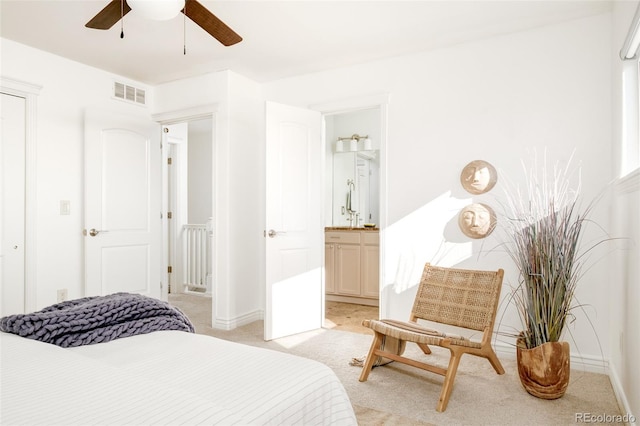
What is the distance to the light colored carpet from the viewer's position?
2.16m

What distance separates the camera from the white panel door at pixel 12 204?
327cm

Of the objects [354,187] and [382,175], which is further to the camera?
[354,187]

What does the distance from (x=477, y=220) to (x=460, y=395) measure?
1.33m

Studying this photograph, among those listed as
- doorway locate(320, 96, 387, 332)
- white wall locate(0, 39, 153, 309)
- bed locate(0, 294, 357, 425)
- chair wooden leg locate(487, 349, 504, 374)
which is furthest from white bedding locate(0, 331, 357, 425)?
doorway locate(320, 96, 387, 332)

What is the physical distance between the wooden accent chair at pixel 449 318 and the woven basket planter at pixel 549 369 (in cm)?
28

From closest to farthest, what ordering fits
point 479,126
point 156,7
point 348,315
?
1. point 156,7
2. point 479,126
3. point 348,315

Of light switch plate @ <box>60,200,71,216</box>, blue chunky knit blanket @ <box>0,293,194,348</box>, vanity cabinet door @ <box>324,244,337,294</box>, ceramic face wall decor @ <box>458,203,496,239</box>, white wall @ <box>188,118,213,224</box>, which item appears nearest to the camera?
blue chunky knit blanket @ <box>0,293,194,348</box>

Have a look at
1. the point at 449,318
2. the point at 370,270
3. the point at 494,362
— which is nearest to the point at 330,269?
the point at 370,270

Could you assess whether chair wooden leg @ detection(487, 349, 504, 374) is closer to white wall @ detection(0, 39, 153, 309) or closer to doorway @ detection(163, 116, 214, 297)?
white wall @ detection(0, 39, 153, 309)

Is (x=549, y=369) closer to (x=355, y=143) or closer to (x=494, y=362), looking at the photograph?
(x=494, y=362)

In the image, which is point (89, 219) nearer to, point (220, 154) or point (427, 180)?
point (220, 154)

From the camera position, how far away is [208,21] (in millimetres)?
2338

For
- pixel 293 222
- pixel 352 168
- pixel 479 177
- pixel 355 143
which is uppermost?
pixel 355 143

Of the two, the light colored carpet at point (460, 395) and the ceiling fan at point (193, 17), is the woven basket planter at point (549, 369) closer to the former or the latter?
the light colored carpet at point (460, 395)
